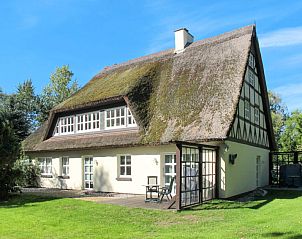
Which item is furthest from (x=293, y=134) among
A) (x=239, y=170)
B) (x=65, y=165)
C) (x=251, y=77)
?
(x=65, y=165)

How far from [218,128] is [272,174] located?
11347mm

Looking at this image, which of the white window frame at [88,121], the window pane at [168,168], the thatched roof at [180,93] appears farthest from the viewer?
the white window frame at [88,121]

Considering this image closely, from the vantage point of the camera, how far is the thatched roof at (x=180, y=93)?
51.1 feet

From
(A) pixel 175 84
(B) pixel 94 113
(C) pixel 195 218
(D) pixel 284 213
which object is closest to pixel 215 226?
(C) pixel 195 218

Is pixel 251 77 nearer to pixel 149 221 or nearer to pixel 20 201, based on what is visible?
pixel 149 221

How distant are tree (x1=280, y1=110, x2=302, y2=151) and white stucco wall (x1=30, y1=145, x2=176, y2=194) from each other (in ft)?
93.3

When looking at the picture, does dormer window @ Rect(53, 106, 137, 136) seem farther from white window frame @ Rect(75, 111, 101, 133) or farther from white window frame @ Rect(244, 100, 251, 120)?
white window frame @ Rect(244, 100, 251, 120)

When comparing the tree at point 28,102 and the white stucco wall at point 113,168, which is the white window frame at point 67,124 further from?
the tree at point 28,102

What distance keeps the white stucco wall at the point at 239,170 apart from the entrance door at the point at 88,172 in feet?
26.9

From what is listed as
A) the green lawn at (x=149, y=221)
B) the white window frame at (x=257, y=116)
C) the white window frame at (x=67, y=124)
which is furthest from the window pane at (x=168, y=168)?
the white window frame at (x=67, y=124)

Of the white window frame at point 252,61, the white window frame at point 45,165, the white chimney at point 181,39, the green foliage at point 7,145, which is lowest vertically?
the white window frame at point 45,165

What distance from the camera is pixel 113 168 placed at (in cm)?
1870

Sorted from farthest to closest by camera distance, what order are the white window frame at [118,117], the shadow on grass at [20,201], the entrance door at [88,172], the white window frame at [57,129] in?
the white window frame at [57,129] < the entrance door at [88,172] < the white window frame at [118,117] < the shadow on grass at [20,201]

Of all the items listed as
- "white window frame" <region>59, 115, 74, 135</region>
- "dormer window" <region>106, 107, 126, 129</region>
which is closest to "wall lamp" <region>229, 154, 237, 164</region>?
"dormer window" <region>106, 107, 126, 129</region>
